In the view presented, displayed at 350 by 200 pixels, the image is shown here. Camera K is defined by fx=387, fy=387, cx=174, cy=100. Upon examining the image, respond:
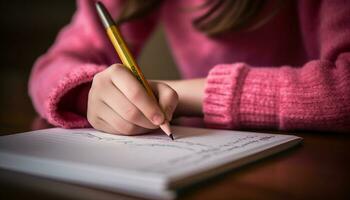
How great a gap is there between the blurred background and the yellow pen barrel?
0.89m

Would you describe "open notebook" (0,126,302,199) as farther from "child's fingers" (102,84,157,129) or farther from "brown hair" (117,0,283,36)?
"brown hair" (117,0,283,36)

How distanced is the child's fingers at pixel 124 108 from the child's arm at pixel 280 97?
0.39 feet

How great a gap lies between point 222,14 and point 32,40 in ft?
2.79

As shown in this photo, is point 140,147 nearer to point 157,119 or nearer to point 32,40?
point 157,119

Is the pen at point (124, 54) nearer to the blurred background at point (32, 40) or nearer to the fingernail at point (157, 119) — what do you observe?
the fingernail at point (157, 119)

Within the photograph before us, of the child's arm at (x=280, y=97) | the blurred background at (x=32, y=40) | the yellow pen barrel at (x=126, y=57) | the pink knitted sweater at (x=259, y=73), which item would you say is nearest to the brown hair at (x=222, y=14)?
the pink knitted sweater at (x=259, y=73)

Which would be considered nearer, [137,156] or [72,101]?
[137,156]

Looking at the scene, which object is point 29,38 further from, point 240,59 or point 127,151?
point 127,151

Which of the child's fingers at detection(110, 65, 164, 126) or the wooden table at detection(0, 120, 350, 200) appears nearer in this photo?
the wooden table at detection(0, 120, 350, 200)

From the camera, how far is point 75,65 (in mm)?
590

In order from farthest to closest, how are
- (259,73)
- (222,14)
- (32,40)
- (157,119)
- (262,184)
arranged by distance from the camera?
(32,40) < (222,14) < (259,73) < (157,119) < (262,184)

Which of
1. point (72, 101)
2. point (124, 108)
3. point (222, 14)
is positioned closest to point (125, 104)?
point (124, 108)

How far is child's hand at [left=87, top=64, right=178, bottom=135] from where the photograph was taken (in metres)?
0.39

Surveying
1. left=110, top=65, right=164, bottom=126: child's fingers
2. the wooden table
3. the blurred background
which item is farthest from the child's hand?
the blurred background
